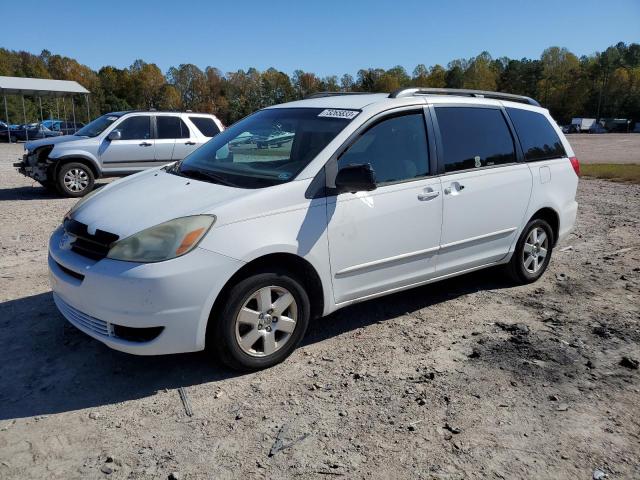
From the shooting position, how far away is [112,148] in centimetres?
1166

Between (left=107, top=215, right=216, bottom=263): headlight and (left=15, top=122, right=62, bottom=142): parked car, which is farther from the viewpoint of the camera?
(left=15, top=122, right=62, bottom=142): parked car

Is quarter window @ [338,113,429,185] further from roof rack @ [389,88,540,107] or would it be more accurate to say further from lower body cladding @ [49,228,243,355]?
lower body cladding @ [49,228,243,355]

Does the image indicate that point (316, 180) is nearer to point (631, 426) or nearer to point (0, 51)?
point (631, 426)

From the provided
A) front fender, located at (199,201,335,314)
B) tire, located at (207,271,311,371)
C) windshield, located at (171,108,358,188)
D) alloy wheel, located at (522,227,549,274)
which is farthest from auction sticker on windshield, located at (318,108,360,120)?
alloy wheel, located at (522,227,549,274)

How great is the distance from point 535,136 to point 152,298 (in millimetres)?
4144

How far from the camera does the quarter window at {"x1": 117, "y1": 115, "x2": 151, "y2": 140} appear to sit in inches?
467

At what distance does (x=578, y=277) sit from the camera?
5.90 metres

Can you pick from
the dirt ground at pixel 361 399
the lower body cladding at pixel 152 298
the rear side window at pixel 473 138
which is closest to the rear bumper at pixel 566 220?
the dirt ground at pixel 361 399

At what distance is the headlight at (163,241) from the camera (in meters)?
3.25

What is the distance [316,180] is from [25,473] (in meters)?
2.39

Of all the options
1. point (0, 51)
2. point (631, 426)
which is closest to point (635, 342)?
point (631, 426)

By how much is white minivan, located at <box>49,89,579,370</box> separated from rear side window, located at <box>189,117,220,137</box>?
26.1ft

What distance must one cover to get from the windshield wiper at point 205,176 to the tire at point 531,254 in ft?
9.98

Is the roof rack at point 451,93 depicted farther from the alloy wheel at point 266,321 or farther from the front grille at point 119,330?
the front grille at point 119,330
